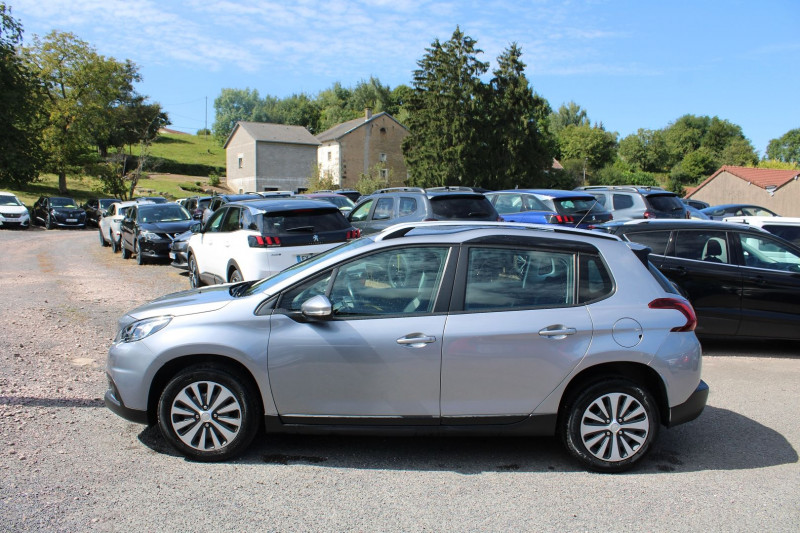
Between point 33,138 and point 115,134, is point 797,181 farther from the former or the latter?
point 115,134

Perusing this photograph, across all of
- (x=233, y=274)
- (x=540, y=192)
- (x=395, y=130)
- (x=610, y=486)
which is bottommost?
(x=610, y=486)

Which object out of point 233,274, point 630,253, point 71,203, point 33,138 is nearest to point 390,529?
point 630,253

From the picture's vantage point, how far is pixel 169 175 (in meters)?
73.9

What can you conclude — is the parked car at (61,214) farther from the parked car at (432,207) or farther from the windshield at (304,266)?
the windshield at (304,266)

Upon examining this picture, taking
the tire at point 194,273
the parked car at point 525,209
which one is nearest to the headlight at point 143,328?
the tire at point 194,273

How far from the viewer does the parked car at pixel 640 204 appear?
652 inches

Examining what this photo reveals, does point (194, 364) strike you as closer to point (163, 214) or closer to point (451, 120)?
point (163, 214)

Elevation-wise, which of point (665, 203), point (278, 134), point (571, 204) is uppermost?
point (278, 134)

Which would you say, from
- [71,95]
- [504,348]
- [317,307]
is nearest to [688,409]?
[504,348]

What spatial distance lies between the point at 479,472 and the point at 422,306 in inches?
48.5

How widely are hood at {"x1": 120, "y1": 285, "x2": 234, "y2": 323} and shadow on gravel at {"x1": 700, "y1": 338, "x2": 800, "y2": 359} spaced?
624cm

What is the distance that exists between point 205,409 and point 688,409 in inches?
135

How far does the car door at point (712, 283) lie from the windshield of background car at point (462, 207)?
4967mm

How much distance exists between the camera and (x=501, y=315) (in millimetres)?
4516
